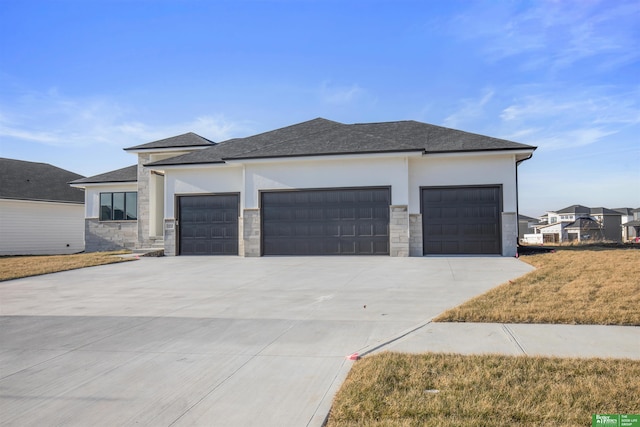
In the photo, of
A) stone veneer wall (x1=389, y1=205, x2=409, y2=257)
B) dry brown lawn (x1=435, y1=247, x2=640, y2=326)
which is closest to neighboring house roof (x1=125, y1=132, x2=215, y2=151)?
stone veneer wall (x1=389, y1=205, x2=409, y2=257)

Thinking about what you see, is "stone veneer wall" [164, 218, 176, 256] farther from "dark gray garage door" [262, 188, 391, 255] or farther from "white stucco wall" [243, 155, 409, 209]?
"dark gray garage door" [262, 188, 391, 255]

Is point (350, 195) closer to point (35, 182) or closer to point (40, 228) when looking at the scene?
point (40, 228)

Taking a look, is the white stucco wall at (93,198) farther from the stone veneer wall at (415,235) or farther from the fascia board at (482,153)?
the fascia board at (482,153)

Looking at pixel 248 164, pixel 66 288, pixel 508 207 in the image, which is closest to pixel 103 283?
pixel 66 288

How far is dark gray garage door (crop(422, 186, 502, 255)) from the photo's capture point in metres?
17.1

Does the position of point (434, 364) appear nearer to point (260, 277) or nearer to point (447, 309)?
point (447, 309)

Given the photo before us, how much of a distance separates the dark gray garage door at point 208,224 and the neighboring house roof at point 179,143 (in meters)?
3.71

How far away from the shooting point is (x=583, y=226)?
44281 mm

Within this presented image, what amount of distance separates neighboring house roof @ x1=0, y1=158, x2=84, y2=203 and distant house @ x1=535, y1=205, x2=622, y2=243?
1481 inches

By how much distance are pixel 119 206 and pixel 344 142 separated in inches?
536

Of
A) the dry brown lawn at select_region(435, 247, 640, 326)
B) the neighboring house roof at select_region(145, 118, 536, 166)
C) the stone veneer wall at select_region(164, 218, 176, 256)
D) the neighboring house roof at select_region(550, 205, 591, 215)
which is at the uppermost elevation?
the neighboring house roof at select_region(145, 118, 536, 166)

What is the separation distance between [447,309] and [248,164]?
490 inches

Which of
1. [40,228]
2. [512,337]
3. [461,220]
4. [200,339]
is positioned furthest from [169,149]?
[512,337]

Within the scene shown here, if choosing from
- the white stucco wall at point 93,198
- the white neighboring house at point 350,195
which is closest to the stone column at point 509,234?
the white neighboring house at point 350,195
